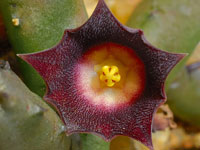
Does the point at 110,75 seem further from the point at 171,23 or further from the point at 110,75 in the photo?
the point at 171,23

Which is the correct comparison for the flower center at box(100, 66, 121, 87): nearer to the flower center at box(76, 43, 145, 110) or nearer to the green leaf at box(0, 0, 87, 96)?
the flower center at box(76, 43, 145, 110)

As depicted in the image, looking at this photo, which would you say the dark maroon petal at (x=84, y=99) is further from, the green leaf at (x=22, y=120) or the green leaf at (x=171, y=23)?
the green leaf at (x=171, y=23)

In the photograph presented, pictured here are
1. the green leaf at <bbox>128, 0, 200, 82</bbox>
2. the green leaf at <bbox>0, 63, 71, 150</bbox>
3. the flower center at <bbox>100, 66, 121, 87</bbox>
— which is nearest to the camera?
the green leaf at <bbox>0, 63, 71, 150</bbox>

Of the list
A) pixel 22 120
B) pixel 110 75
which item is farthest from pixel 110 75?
pixel 22 120

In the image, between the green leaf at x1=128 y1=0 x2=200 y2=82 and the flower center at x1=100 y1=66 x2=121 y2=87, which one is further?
the green leaf at x1=128 y1=0 x2=200 y2=82

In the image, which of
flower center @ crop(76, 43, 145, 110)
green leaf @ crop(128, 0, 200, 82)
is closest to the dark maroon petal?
flower center @ crop(76, 43, 145, 110)

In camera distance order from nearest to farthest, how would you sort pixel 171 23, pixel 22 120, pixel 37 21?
1. pixel 22 120
2. pixel 37 21
3. pixel 171 23

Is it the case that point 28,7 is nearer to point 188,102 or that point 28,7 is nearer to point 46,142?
point 46,142
